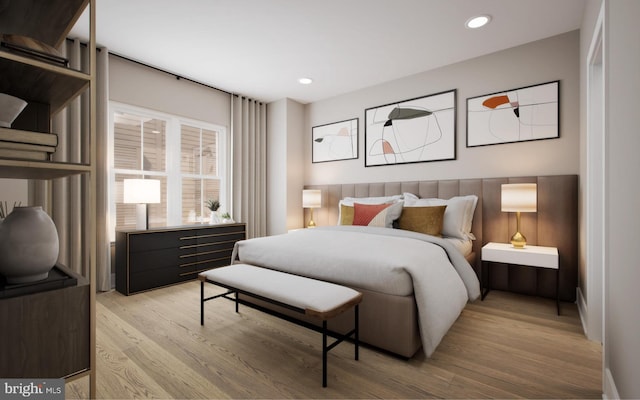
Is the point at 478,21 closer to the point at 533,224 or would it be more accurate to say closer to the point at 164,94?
the point at 533,224

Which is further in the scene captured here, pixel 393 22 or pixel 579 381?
pixel 393 22

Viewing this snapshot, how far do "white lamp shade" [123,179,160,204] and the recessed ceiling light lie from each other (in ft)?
11.6

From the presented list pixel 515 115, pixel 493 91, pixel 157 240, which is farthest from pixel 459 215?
pixel 157 240

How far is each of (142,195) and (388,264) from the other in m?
2.78

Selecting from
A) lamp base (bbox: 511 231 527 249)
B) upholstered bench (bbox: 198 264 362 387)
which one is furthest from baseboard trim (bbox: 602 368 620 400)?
lamp base (bbox: 511 231 527 249)

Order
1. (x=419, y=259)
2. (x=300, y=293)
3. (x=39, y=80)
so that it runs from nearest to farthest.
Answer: (x=39, y=80) → (x=300, y=293) → (x=419, y=259)

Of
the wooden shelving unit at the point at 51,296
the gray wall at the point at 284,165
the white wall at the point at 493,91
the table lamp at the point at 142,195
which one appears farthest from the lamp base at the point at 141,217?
the white wall at the point at 493,91

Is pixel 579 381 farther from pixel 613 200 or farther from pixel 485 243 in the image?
pixel 485 243

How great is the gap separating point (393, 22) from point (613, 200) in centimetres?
222

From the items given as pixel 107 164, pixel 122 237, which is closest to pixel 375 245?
pixel 122 237

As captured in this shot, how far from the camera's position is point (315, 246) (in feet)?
7.99

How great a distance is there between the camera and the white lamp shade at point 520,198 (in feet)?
9.12

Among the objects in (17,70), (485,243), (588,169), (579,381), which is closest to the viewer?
(17,70)

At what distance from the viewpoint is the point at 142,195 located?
329 centimetres
